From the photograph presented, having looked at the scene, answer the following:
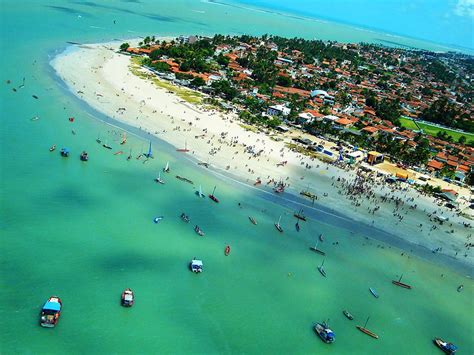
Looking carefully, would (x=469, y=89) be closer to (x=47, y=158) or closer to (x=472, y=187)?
(x=472, y=187)

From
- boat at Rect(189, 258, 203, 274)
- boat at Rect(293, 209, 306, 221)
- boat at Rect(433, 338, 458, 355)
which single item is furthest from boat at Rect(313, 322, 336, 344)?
boat at Rect(293, 209, 306, 221)

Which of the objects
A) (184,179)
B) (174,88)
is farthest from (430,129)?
(184,179)

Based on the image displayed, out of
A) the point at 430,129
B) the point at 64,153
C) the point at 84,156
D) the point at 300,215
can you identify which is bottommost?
the point at 300,215

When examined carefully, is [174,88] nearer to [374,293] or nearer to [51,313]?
[374,293]

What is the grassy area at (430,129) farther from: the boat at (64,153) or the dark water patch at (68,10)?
the dark water patch at (68,10)

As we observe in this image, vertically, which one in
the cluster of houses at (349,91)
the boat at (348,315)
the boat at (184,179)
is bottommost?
the boat at (348,315)

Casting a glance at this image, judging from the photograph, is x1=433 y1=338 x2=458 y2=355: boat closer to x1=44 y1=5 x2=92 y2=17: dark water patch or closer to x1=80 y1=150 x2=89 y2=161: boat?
x1=80 y1=150 x2=89 y2=161: boat

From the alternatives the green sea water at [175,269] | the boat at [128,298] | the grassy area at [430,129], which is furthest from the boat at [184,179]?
the grassy area at [430,129]
